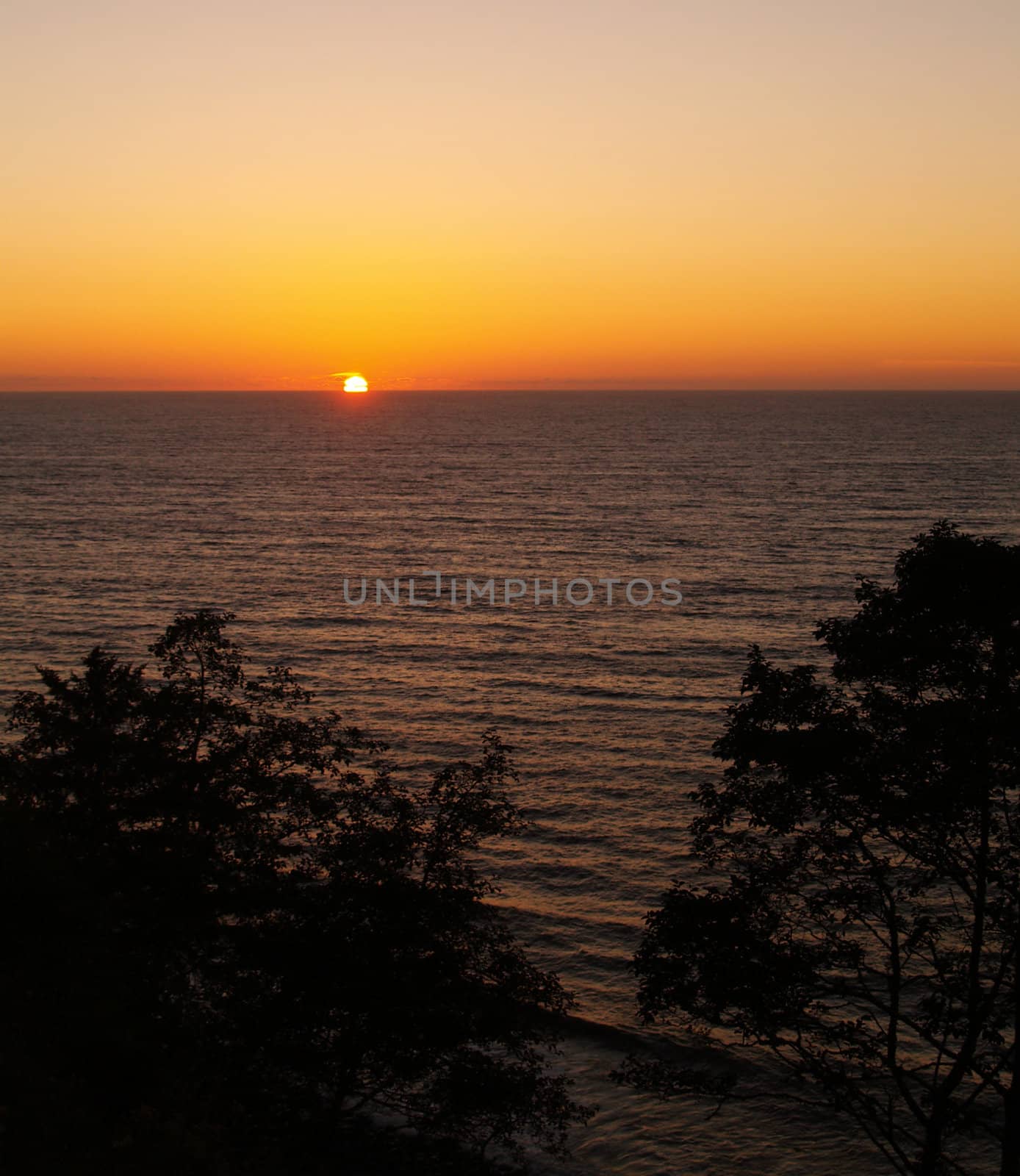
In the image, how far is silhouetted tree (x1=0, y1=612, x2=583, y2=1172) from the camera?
54.2 feet

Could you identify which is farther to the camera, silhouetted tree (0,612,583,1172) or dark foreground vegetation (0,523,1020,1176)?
silhouetted tree (0,612,583,1172)

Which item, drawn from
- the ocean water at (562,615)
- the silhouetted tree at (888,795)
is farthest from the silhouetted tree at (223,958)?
the ocean water at (562,615)

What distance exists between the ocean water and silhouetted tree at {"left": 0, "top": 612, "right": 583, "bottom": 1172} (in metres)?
6.68

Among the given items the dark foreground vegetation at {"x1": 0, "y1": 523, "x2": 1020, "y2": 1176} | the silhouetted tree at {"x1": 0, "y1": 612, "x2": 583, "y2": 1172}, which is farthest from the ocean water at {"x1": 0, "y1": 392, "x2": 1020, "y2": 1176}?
the silhouetted tree at {"x1": 0, "y1": 612, "x2": 583, "y2": 1172}

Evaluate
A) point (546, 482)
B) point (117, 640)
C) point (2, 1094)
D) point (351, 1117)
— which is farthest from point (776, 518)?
point (2, 1094)

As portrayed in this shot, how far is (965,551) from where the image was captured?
582 inches

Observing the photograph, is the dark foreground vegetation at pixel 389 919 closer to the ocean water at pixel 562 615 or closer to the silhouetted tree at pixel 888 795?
the silhouetted tree at pixel 888 795

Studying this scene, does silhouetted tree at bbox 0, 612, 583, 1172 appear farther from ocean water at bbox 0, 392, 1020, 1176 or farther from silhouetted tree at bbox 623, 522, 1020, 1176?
ocean water at bbox 0, 392, 1020, 1176

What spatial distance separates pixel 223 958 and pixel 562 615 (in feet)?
144

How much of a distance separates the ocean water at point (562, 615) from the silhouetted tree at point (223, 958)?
6.68 metres

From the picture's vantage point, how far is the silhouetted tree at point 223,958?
16516 millimetres

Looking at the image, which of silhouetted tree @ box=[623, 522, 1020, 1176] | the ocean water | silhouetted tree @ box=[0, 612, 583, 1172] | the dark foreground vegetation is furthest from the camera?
the ocean water

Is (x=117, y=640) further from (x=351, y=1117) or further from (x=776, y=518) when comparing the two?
(x=776, y=518)

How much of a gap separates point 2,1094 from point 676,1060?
49.4ft
